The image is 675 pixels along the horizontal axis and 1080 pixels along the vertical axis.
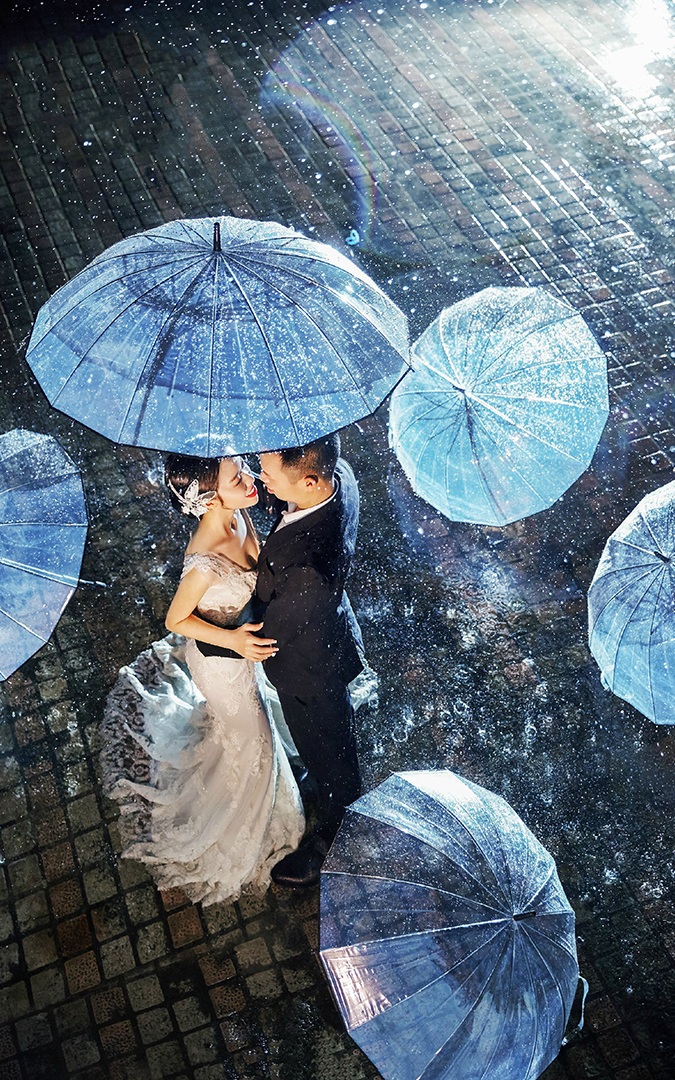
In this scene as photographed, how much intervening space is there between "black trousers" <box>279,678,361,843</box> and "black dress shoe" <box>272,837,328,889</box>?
0.11m

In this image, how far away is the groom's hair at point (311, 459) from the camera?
397 cm

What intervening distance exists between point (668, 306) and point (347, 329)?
450cm

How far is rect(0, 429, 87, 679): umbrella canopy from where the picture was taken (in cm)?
419

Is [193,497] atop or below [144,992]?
atop

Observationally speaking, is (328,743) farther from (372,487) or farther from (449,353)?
(372,487)

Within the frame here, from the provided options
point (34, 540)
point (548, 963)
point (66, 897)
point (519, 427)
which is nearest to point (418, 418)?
point (519, 427)

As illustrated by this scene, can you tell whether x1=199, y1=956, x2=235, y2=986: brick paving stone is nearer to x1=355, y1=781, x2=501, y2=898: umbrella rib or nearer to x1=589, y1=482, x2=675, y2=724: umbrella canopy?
x1=355, y1=781, x2=501, y2=898: umbrella rib

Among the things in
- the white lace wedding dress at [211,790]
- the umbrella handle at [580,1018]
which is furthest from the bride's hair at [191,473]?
the umbrella handle at [580,1018]

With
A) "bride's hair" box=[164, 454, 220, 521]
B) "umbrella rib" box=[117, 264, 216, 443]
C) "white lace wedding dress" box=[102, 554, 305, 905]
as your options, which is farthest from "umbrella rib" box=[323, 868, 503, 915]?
"umbrella rib" box=[117, 264, 216, 443]

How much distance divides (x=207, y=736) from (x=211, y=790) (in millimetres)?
278

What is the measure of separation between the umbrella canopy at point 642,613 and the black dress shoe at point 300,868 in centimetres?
176

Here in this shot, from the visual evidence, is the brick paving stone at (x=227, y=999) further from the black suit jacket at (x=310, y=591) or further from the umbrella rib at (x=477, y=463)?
the umbrella rib at (x=477, y=463)

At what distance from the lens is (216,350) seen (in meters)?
4.23

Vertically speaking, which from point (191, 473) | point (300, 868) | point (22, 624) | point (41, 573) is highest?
point (191, 473)
